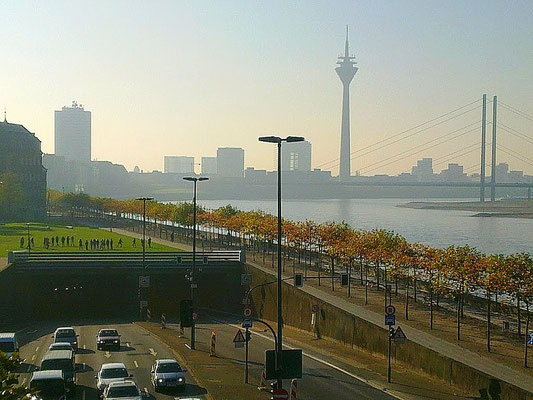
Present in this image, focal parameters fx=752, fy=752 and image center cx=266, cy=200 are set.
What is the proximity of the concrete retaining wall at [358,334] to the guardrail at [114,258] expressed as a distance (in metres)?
3.59

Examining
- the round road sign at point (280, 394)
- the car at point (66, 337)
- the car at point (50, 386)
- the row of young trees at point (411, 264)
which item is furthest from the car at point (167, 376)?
the row of young trees at point (411, 264)

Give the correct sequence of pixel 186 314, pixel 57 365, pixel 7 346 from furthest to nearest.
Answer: pixel 7 346 < pixel 186 314 < pixel 57 365

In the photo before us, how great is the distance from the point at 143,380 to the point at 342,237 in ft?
112

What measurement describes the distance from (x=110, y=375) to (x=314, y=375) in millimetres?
8206

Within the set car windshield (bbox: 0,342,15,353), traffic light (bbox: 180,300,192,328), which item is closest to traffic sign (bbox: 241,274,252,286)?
car windshield (bbox: 0,342,15,353)

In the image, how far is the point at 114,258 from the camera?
190ft

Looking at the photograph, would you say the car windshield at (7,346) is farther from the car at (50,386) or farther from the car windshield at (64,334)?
the car at (50,386)

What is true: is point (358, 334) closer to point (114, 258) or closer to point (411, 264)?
point (411, 264)

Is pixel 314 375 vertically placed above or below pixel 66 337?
above

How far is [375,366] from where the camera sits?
3177 centimetres

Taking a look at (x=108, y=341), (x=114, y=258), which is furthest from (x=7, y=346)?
(x=114, y=258)

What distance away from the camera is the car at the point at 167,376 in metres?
26.6

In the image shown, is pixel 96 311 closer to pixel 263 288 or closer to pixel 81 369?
pixel 263 288

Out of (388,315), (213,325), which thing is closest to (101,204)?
(213,325)
